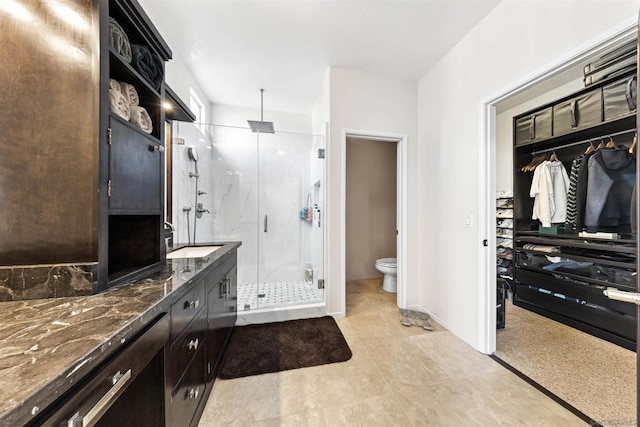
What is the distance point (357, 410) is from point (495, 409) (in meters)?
0.81

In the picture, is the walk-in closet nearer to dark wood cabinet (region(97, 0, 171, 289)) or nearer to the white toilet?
the white toilet

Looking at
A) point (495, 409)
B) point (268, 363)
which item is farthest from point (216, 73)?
point (495, 409)

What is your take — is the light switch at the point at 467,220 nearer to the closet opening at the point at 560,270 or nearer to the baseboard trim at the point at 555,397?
the closet opening at the point at 560,270

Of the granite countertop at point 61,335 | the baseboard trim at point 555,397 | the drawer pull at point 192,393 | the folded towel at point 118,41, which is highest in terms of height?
the folded towel at point 118,41

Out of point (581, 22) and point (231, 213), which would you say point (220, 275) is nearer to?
point (231, 213)

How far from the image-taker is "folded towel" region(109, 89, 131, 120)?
100 cm

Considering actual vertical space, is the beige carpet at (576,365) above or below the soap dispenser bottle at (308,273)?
below

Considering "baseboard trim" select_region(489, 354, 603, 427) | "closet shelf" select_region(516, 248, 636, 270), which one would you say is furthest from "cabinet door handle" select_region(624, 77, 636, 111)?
"baseboard trim" select_region(489, 354, 603, 427)

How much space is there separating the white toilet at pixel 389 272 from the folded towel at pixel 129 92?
2996 millimetres

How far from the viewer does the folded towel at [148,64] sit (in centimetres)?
117

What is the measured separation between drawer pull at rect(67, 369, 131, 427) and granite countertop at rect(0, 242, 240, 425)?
8cm

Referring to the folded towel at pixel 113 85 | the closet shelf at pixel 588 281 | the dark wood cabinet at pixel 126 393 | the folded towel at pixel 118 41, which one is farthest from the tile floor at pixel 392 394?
the folded towel at pixel 118 41

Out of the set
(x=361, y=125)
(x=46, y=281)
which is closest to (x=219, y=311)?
(x=46, y=281)

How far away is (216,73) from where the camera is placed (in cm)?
270
